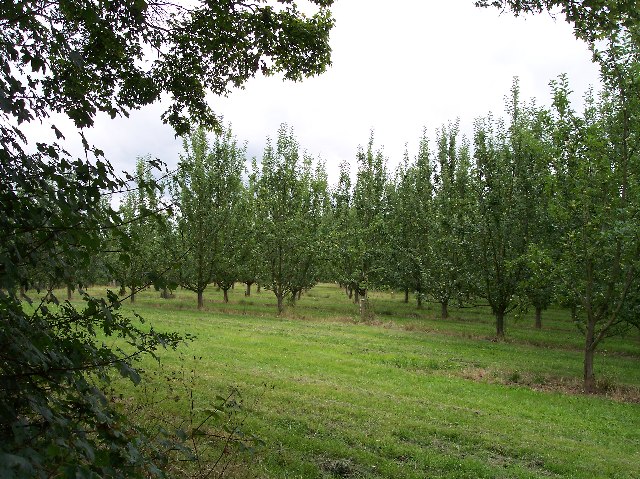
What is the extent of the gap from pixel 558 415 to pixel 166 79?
11.5 m

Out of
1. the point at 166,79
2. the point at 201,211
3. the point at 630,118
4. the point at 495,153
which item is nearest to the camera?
the point at 166,79

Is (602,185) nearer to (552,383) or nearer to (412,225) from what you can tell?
(552,383)

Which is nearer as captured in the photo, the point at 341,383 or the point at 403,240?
the point at 341,383

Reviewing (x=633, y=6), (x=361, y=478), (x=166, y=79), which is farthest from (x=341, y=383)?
(x=633, y=6)

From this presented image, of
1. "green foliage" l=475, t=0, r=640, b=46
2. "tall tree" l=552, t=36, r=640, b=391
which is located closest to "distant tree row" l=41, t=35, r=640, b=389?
"tall tree" l=552, t=36, r=640, b=391

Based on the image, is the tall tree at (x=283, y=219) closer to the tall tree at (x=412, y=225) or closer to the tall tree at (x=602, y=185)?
the tall tree at (x=412, y=225)

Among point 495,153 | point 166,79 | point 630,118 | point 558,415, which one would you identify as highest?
point 495,153

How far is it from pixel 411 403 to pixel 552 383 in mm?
7154

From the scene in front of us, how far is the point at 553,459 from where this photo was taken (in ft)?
26.7

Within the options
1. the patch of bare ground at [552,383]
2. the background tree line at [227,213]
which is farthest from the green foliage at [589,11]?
the patch of bare ground at [552,383]

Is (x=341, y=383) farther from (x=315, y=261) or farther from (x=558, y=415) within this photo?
(x=315, y=261)

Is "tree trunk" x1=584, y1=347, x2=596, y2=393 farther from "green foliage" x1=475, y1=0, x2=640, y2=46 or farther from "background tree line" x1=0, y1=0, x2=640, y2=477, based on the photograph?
"green foliage" x1=475, y1=0, x2=640, y2=46

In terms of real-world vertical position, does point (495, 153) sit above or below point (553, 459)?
above

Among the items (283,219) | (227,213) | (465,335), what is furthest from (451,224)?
(227,213)
